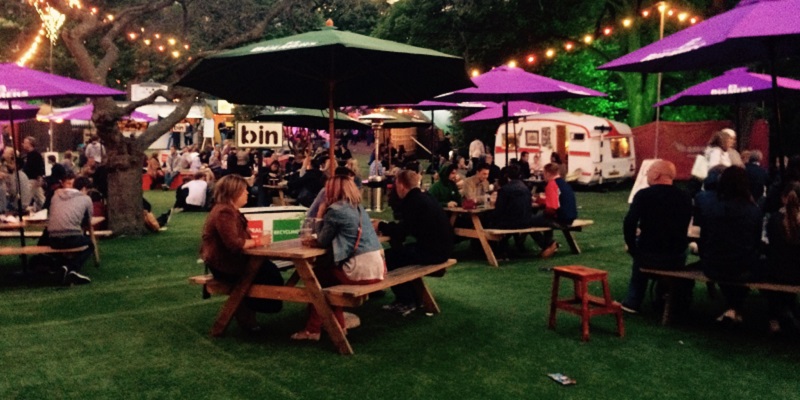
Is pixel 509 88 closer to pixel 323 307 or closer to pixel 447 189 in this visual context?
pixel 447 189

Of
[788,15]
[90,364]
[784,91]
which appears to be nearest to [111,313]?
[90,364]

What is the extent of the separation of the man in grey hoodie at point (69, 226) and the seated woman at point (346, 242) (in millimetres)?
3732

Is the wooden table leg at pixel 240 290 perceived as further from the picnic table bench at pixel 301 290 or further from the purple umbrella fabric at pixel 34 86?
the purple umbrella fabric at pixel 34 86

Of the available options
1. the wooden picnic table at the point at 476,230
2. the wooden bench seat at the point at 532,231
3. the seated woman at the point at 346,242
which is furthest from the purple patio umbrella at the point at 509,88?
the seated woman at the point at 346,242

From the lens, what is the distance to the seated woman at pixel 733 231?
257 inches

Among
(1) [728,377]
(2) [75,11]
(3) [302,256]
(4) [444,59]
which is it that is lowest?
(1) [728,377]

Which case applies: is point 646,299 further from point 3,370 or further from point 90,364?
point 3,370

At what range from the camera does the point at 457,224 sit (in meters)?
11.1

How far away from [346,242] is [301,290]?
21.2 inches

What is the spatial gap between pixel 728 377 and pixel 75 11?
37.9 feet

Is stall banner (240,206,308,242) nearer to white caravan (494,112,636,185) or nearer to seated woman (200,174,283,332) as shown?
seated woman (200,174,283,332)

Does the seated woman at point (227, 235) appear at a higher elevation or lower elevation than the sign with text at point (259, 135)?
lower

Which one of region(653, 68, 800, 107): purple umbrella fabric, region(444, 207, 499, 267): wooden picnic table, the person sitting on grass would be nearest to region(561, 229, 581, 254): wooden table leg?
the person sitting on grass

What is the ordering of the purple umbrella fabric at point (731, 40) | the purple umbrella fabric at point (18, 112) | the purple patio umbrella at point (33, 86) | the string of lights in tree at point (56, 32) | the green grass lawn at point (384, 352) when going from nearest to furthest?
the green grass lawn at point (384, 352) < the purple umbrella fabric at point (731, 40) < the purple patio umbrella at point (33, 86) < the purple umbrella fabric at point (18, 112) < the string of lights in tree at point (56, 32)
